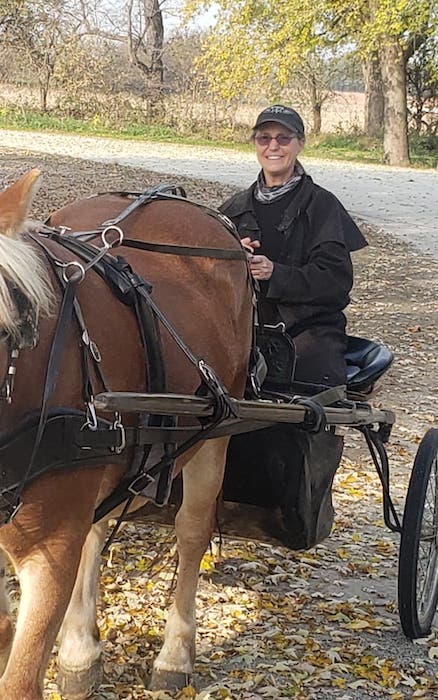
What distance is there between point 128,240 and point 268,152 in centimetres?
112

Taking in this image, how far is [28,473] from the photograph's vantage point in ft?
6.83

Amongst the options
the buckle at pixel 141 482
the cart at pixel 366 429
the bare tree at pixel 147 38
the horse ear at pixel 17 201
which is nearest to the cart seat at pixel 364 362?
the cart at pixel 366 429

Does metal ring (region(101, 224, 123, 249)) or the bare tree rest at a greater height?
the bare tree

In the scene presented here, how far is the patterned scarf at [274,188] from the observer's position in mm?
3859

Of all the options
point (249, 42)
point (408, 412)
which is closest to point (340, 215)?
point (408, 412)

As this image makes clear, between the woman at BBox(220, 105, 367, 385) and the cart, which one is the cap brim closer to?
the woman at BBox(220, 105, 367, 385)

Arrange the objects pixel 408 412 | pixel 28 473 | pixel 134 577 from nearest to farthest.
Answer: pixel 28 473 < pixel 134 577 < pixel 408 412

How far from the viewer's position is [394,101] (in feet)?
84.5

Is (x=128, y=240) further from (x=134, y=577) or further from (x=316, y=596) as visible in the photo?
(x=316, y=596)

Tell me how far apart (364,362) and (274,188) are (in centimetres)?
92

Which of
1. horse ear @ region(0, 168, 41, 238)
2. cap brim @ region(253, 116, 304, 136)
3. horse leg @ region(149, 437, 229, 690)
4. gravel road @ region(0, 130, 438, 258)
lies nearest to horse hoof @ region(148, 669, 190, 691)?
horse leg @ region(149, 437, 229, 690)

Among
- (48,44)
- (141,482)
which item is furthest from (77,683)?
(48,44)

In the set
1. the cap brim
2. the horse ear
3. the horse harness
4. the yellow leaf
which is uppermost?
the cap brim

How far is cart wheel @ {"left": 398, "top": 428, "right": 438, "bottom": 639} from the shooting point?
3.62 meters
